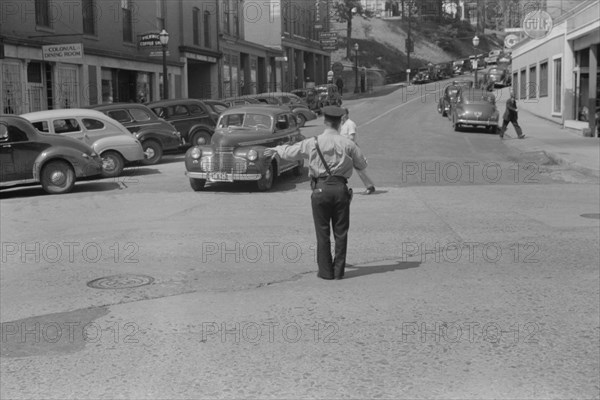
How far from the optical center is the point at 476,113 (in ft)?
103

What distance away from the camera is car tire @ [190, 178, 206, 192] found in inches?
623

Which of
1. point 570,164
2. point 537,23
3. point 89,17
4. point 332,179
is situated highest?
point 89,17

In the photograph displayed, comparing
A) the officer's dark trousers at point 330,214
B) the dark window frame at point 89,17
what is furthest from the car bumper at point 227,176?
the dark window frame at point 89,17

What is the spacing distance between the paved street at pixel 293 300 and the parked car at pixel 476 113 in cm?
1683

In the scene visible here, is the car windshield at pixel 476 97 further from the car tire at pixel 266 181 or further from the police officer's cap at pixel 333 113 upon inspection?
the police officer's cap at pixel 333 113

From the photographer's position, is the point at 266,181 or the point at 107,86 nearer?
the point at 266,181

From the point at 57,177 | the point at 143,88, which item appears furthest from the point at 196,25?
the point at 57,177

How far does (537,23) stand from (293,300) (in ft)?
90.7

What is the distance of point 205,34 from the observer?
148ft

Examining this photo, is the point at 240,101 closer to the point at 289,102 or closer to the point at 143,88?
the point at 289,102

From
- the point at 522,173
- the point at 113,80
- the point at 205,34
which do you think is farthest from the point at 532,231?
the point at 205,34

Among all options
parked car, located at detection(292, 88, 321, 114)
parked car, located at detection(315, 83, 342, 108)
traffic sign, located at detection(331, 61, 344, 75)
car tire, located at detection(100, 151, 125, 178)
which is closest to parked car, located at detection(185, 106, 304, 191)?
car tire, located at detection(100, 151, 125, 178)

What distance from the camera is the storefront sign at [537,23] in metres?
31.6

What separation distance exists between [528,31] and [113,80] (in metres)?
18.1
